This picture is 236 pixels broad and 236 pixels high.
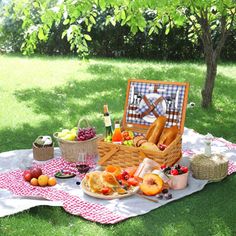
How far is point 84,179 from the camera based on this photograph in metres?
4.59

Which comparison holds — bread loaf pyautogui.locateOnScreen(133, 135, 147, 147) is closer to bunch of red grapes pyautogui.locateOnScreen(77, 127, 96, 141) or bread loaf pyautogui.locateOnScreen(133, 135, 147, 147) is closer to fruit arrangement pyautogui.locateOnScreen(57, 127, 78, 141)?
bunch of red grapes pyautogui.locateOnScreen(77, 127, 96, 141)

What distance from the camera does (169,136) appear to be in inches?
193

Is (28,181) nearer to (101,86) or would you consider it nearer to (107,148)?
(107,148)

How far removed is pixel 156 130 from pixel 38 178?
1249 millimetres

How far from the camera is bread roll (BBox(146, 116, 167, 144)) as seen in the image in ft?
16.4

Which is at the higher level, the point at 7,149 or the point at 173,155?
the point at 173,155

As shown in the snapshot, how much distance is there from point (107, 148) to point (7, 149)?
60.1 inches

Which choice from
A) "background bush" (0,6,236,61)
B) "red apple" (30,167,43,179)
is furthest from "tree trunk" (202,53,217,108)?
"background bush" (0,6,236,61)

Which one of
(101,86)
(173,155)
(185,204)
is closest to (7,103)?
(101,86)

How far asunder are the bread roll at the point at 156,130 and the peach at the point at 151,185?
2.04 ft

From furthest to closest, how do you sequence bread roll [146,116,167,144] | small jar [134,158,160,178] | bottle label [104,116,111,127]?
bottle label [104,116,111,127]
bread roll [146,116,167,144]
small jar [134,158,160,178]

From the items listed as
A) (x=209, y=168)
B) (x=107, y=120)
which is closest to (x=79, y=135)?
(x=107, y=120)

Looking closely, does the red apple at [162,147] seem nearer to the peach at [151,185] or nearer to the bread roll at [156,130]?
the bread roll at [156,130]

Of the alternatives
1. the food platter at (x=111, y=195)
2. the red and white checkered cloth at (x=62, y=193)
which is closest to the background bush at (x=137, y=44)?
the red and white checkered cloth at (x=62, y=193)
